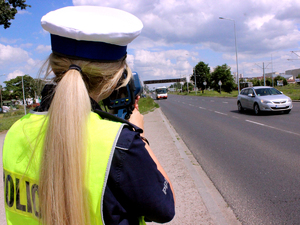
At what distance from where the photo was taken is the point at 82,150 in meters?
0.88

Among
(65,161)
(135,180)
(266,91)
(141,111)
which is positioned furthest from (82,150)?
(141,111)

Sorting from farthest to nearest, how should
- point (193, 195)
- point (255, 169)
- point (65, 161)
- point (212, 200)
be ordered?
point (255, 169) < point (193, 195) < point (212, 200) < point (65, 161)

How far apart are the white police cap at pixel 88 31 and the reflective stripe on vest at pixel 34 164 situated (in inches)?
10.8

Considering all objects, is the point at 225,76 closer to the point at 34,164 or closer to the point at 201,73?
the point at 201,73

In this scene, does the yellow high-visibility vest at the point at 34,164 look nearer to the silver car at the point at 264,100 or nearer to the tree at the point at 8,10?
the silver car at the point at 264,100

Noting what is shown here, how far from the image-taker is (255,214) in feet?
10.8

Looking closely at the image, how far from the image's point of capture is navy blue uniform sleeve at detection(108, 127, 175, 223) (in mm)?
889

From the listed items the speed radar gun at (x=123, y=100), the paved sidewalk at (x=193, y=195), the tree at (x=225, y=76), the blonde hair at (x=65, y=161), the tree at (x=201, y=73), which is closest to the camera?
the blonde hair at (x=65, y=161)

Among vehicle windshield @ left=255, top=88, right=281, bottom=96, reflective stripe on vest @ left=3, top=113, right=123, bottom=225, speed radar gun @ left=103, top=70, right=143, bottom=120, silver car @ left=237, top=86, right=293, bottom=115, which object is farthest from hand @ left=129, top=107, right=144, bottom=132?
vehicle windshield @ left=255, top=88, right=281, bottom=96

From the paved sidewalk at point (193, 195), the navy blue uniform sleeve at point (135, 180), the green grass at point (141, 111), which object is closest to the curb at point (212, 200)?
the paved sidewalk at point (193, 195)

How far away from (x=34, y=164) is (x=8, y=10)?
16.0 meters

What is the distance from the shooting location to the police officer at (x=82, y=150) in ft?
2.88

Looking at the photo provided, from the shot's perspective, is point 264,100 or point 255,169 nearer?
point 255,169

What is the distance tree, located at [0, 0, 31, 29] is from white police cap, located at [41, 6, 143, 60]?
15449 millimetres
